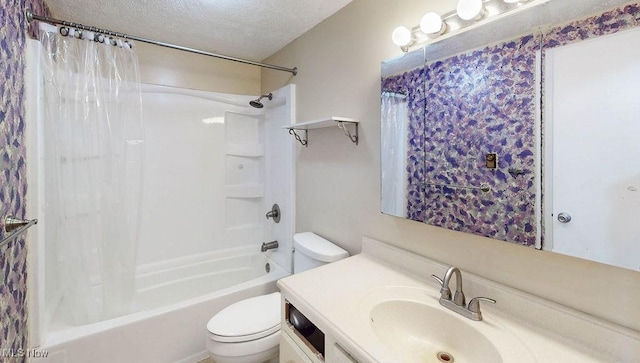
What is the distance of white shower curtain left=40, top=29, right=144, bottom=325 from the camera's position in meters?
1.43

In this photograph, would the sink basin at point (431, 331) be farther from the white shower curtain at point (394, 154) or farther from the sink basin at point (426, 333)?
the white shower curtain at point (394, 154)

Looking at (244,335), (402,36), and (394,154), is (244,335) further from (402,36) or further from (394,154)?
(402,36)

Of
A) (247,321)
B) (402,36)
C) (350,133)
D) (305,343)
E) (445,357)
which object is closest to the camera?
(445,357)

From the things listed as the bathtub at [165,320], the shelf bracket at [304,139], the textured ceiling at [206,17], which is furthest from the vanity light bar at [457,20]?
the bathtub at [165,320]

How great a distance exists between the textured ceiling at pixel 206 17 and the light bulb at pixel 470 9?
821mm

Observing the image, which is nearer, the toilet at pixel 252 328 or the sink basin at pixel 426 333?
the sink basin at pixel 426 333

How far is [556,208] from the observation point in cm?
83

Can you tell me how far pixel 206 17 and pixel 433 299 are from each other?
211 cm

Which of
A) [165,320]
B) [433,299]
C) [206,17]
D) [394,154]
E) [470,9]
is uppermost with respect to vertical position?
[206,17]

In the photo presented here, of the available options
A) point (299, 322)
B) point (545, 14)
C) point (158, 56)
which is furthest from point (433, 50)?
point (158, 56)

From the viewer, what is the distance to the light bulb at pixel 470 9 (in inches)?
38.0

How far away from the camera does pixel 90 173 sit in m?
1.53

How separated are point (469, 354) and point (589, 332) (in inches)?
13.2
